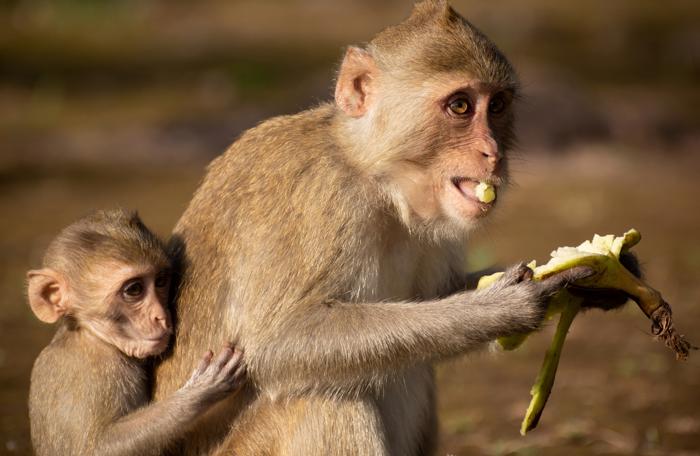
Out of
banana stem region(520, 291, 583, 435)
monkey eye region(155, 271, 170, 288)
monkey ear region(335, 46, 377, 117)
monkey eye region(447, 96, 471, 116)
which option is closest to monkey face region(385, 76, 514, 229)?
monkey eye region(447, 96, 471, 116)

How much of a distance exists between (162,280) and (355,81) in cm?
131

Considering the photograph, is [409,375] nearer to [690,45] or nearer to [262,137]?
[262,137]

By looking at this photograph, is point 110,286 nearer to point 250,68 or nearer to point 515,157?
point 515,157

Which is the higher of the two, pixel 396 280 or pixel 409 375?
pixel 396 280

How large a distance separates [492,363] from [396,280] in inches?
130

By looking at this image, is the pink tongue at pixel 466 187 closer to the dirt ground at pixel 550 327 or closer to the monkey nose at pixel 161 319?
the dirt ground at pixel 550 327

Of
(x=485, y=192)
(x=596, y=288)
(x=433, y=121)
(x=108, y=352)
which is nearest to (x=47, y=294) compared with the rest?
(x=108, y=352)

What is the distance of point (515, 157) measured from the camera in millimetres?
5891

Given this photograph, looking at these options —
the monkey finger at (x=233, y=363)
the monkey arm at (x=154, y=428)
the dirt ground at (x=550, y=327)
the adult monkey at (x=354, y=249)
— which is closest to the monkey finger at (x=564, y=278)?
the adult monkey at (x=354, y=249)

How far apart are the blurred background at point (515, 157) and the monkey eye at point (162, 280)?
154 cm

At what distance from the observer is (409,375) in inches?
228

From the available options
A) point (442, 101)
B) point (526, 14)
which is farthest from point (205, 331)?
point (526, 14)

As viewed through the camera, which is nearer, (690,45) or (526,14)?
(690,45)

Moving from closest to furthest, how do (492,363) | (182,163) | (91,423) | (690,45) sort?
(91,423) → (492,363) → (182,163) → (690,45)
